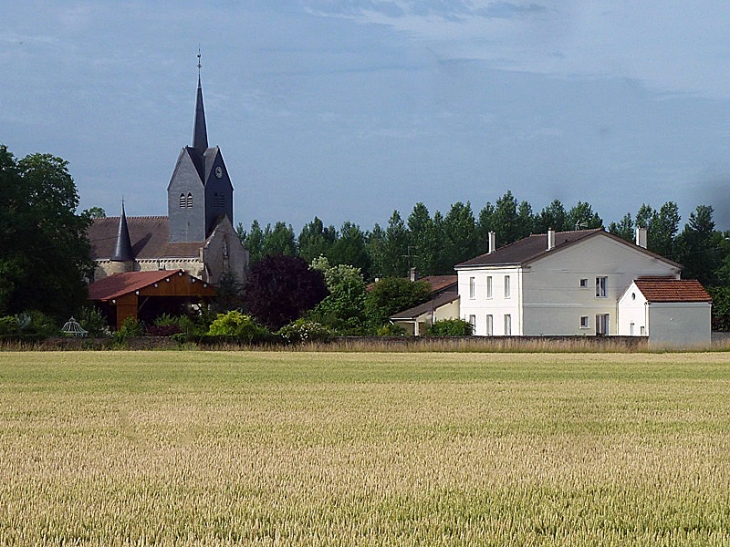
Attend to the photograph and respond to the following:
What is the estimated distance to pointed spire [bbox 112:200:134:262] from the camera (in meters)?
127

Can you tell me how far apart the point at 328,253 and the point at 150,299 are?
57418 millimetres

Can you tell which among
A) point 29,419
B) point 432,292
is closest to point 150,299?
point 432,292

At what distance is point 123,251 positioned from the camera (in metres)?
127

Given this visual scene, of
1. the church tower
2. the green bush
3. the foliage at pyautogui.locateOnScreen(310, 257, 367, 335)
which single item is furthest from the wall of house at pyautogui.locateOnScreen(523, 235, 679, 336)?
the church tower

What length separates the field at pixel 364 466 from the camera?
882 centimetres

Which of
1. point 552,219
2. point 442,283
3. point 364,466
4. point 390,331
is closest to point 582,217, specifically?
point 552,219

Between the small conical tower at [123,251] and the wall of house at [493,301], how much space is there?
53.9m

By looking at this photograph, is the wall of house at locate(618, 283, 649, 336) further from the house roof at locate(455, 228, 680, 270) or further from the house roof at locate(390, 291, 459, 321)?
the house roof at locate(390, 291, 459, 321)

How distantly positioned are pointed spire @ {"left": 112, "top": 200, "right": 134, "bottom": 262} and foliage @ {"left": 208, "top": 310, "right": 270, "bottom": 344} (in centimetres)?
6966

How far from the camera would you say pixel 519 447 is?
13734 millimetres

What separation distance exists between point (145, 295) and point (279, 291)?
10687 mm

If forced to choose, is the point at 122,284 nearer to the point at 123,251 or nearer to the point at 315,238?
the point at 123,251

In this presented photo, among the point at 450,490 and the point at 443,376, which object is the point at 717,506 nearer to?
the point at 450,490

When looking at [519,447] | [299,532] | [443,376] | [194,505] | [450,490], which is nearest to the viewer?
[299,532]
